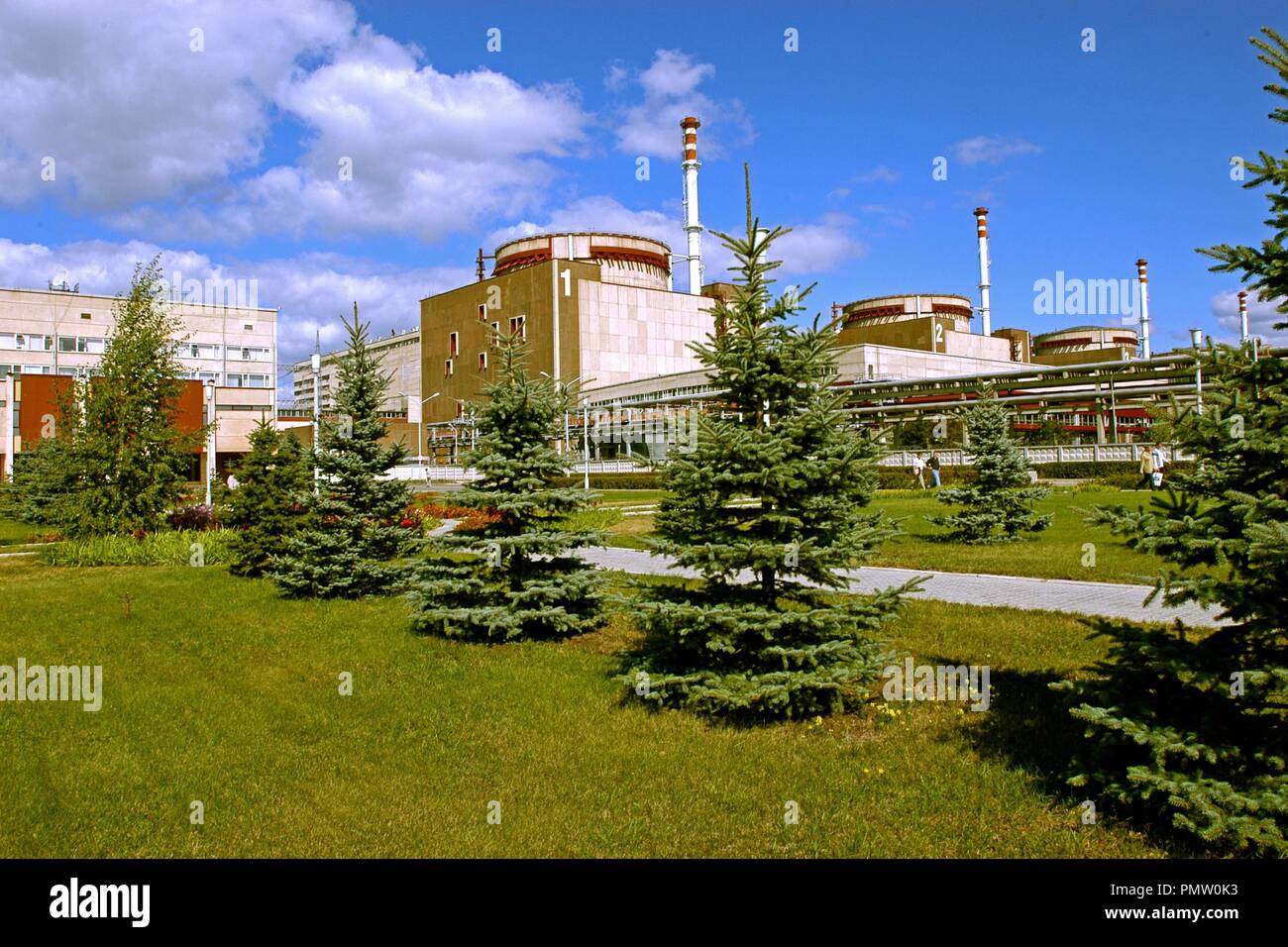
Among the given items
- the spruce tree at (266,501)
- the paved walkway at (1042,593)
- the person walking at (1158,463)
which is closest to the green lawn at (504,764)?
the paved walkway at (1042,593)

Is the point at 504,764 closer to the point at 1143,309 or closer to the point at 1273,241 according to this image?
the point at 1273,241

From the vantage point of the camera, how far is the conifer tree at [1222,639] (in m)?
4.12

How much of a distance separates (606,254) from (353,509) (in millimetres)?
70710

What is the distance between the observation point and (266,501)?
607 inches

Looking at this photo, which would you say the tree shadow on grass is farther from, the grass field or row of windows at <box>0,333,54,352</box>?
row of windows at <box>0,333,54,352</box>

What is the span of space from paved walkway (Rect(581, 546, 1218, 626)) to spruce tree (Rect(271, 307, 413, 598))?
3344mm

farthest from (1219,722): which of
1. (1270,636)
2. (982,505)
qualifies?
(982,505)

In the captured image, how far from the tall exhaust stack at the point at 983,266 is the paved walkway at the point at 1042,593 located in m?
78.4

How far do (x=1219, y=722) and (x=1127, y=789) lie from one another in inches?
22.6

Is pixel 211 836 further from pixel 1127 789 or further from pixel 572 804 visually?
pixel 1127 789

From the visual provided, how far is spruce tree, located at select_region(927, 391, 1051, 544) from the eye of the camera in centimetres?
1730

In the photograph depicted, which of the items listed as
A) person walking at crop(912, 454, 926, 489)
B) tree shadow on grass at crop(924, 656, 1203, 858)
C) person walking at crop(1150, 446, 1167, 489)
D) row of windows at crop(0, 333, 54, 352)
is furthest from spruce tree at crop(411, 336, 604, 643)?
row of windows at crop(0, 333, 54, 352)

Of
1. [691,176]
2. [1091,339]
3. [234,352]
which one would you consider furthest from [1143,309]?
[234,352]

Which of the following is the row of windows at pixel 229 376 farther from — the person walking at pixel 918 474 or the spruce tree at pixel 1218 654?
the spruce tree at pixel 1218 654
